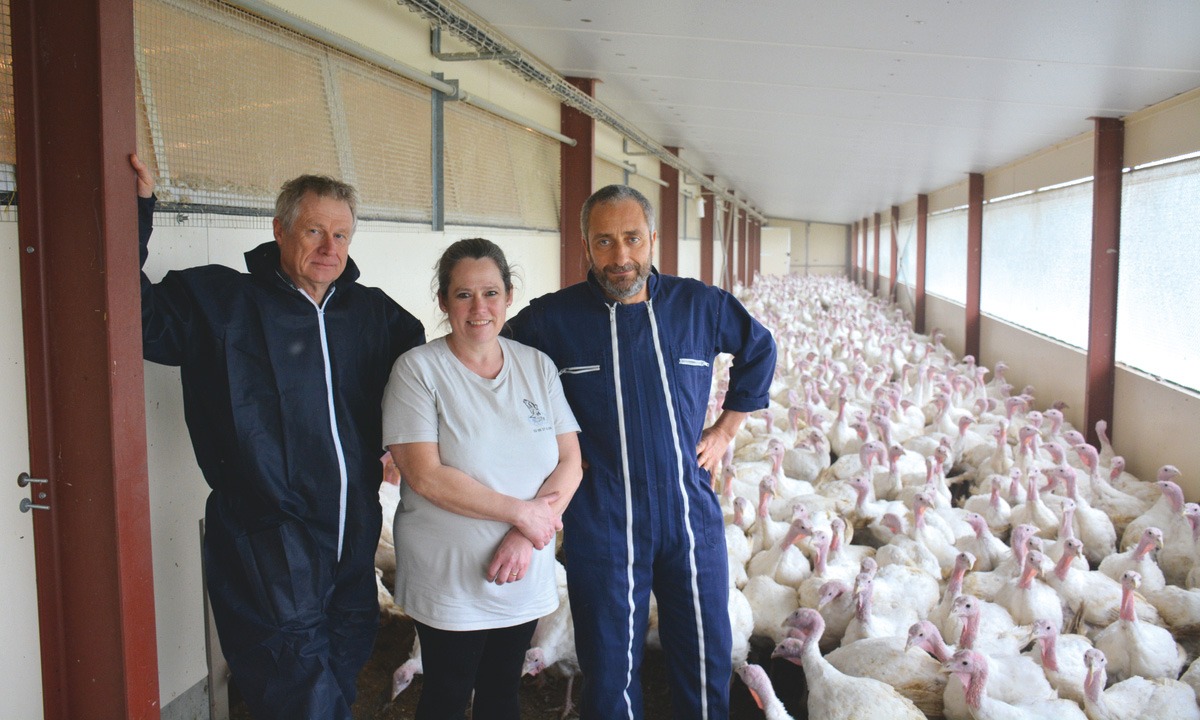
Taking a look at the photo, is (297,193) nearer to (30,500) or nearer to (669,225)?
(30,500)

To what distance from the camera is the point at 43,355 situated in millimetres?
2080

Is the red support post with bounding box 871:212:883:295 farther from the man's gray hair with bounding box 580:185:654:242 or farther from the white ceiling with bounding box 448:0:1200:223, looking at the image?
the man's gray hair with bounding box 580:185:654:242

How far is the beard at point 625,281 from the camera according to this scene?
250 centimetres

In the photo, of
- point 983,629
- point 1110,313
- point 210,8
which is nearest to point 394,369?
point 210,8

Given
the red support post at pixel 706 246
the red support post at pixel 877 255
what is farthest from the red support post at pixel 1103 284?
the red support post at pixel 877 255

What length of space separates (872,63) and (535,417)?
12.2 feet

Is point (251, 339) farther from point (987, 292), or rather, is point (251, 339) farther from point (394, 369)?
point (987, 292)

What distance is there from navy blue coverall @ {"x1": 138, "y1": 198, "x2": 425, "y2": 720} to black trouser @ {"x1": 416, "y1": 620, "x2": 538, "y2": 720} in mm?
262

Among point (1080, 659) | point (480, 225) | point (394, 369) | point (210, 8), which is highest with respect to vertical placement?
point (210, 8)

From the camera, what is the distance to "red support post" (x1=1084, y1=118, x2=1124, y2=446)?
718cm

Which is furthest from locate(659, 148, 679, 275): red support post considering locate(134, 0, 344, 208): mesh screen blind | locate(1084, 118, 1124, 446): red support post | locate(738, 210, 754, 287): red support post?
locate(738, 210, 754, 287): red support post

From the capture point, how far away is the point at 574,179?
7055 millimetres

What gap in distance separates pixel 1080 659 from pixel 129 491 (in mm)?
3621

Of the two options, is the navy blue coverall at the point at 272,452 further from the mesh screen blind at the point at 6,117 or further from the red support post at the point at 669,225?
the red support post at the point at 669,225
